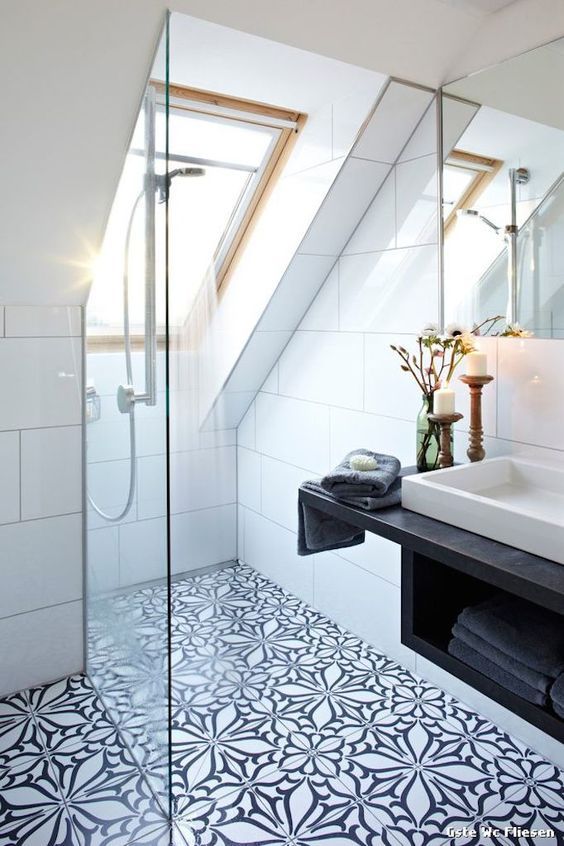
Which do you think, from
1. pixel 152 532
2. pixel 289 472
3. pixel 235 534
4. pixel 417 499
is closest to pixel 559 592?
pixel 417 499

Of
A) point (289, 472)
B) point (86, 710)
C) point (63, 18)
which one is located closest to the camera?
point (63, 18)

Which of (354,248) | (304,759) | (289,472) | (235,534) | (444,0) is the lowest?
(304,759)

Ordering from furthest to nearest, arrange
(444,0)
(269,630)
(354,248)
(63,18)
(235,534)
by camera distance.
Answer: (235,534), (269,630), (354,248), (444,0), (63,18)

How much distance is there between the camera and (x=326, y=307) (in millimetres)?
2809

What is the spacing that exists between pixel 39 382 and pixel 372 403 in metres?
1.22

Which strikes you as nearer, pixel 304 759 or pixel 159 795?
pixel 159 795

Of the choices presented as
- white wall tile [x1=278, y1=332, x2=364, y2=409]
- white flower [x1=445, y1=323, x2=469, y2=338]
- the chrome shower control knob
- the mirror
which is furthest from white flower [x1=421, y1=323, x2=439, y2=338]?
the chrome shower control knob

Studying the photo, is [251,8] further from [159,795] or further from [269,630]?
[269,630]

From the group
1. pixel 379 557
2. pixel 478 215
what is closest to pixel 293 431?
pixel 379 557

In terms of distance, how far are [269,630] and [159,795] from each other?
43.7 inches

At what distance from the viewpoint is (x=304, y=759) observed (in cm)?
206

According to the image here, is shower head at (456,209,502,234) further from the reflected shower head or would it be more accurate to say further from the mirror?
the reflected shower head

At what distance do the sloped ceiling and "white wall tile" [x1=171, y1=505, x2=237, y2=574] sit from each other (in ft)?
4.79

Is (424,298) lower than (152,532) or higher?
higher
